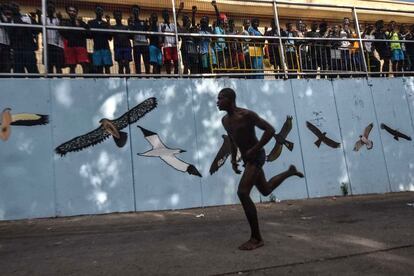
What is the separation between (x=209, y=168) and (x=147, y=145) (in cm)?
127

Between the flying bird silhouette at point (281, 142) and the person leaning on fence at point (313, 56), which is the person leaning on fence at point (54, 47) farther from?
the person leaning on fence at point (313, 56)

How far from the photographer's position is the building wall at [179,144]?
296 inches

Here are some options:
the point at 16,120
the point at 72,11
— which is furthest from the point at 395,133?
the point at 16,120

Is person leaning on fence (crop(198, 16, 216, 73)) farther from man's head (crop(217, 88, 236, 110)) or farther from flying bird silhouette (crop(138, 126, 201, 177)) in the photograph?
man's head (crop(217, 88, 236, 110))

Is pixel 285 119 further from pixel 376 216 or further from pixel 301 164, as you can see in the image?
pixel 376 216

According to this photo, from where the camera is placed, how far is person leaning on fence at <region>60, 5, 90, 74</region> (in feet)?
26.9

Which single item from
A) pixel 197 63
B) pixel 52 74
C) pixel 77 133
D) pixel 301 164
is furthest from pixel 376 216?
pixel 52 74

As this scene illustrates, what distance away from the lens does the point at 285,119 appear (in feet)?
30.9

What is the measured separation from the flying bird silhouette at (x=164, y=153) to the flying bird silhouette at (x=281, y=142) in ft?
5.59

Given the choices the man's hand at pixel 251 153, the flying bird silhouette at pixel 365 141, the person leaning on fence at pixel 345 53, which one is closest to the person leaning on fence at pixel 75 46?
the man's hand at pixel 251 153

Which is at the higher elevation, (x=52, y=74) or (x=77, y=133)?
(x=52, y=74)

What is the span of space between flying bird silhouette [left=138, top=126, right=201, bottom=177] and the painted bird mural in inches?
68.3

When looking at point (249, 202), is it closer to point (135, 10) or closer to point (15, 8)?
point (135, 10)

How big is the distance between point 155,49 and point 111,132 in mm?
1994
